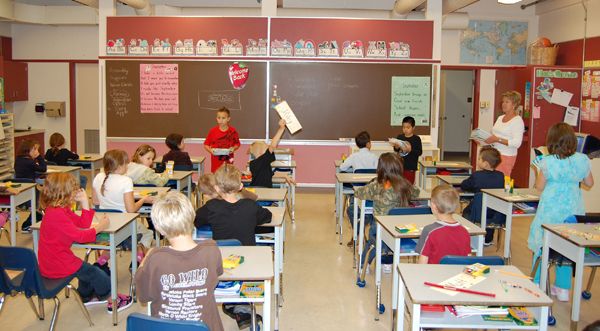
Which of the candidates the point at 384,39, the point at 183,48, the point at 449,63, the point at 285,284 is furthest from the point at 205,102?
the point at 449,63

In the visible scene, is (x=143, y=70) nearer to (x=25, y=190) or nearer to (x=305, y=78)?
(x=305, y=78)

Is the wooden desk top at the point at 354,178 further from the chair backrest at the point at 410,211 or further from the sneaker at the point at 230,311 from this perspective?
the sneaker at the point at 230,311

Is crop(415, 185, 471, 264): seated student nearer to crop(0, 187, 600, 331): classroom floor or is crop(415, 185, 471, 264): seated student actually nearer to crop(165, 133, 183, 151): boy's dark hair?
crop(0, 187, 600, 331): classroom floor

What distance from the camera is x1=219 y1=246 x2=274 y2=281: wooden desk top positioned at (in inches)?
98.7

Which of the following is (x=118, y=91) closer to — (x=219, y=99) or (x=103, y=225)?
(x=219, y=99)

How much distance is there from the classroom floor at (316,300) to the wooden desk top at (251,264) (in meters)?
0.91

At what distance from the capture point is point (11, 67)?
9.85 meters

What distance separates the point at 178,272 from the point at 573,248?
272cm

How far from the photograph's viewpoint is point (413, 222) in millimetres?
3574

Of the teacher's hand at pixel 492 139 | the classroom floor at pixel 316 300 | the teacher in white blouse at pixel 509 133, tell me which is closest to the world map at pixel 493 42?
the teacher in white blouse at pixel 509 133

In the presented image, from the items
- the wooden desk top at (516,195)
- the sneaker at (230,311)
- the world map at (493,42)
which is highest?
the world map at (493,42)

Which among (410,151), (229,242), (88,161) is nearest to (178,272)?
(229,242)

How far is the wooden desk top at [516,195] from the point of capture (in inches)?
170

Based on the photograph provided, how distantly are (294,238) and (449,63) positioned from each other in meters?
6.20
